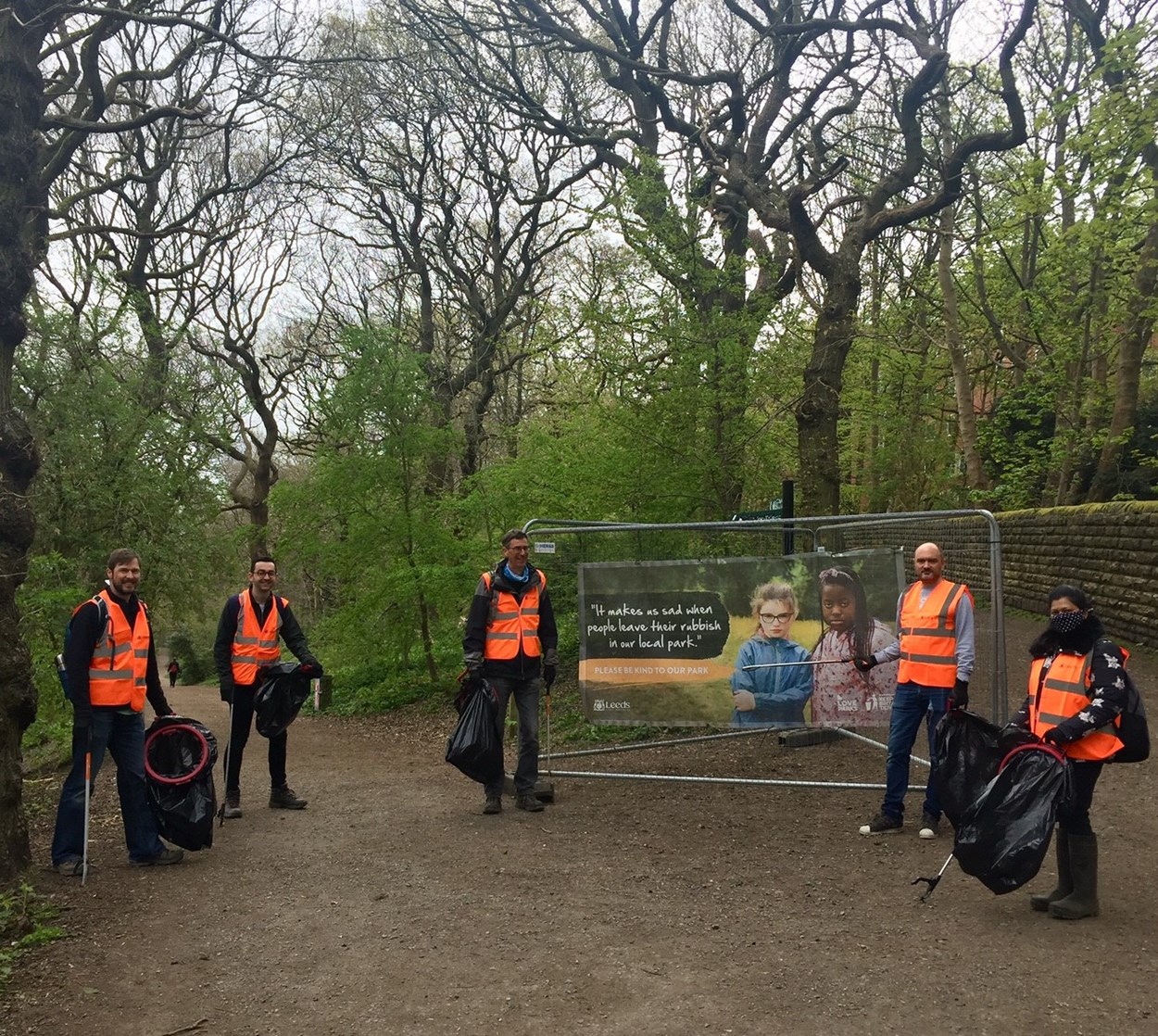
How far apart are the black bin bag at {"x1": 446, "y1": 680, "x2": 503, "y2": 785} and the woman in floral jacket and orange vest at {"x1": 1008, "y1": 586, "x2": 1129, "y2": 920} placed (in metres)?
3.43

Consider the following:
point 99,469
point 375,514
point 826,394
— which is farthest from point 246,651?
point 826,394

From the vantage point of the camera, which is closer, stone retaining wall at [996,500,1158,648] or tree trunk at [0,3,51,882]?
tree trunk at [0,3,51,882]

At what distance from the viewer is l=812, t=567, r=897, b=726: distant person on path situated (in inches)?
284

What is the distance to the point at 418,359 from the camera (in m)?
14.7

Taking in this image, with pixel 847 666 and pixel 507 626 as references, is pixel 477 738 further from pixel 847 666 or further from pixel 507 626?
pixel 847 666

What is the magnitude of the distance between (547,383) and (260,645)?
48.9ft

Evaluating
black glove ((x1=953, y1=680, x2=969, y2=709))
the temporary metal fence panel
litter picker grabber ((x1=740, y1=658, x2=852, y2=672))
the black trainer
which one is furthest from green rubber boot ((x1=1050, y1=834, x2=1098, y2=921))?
litter picker grabber ((x1=740, y1=658, x2=852, y2=672))

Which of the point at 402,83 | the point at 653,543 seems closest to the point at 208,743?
the point at 653,543

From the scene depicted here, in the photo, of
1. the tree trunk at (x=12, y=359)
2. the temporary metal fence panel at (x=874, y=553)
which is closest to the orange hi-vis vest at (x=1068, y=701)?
the temporary metal fence panel at (x=874, y=553)

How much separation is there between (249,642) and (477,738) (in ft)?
6.21

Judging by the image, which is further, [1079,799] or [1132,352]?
[1132,352]

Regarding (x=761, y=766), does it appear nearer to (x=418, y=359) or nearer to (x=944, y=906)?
(x=944, y=906)

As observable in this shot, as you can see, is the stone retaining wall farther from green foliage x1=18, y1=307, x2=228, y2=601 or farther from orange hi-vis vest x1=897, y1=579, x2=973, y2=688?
green foliage x1=18, y1=307, x2=228, y2=601

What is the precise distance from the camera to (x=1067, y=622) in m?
4.75
